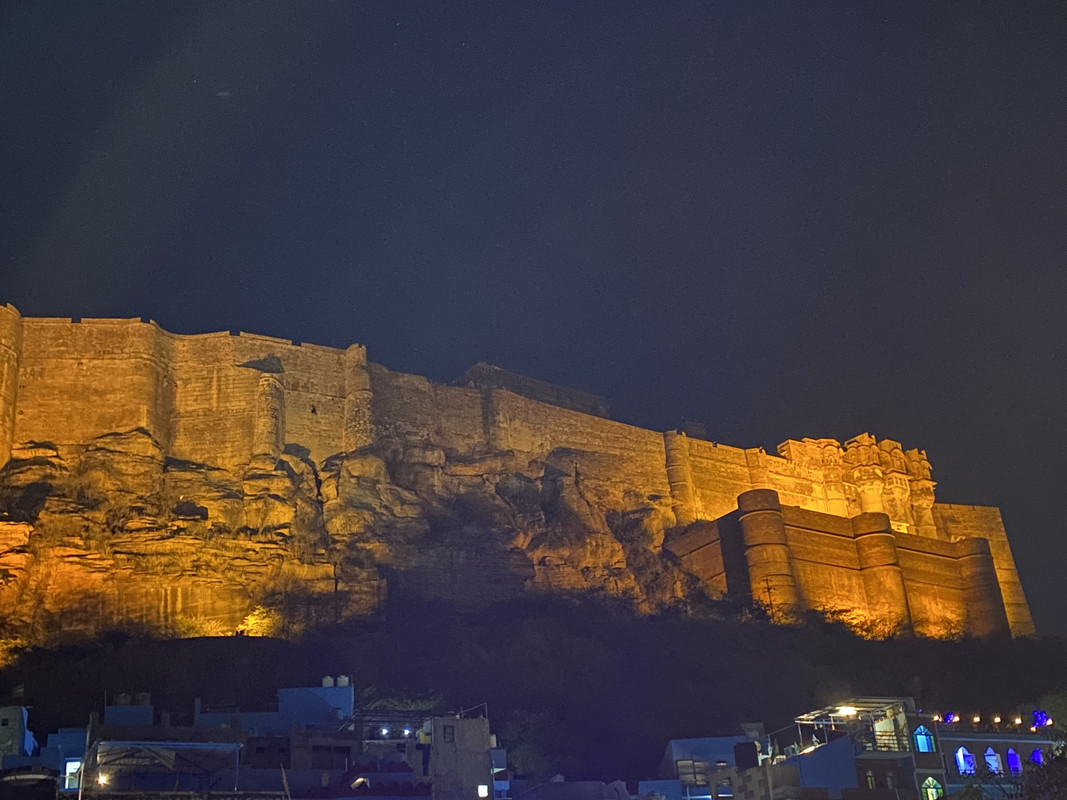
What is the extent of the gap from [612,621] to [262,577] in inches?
479

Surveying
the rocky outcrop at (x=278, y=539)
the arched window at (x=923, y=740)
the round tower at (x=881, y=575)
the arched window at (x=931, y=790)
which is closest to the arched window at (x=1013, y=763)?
the arched window at (x=923, y=740)

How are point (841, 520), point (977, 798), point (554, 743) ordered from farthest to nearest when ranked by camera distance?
point (841, 520)
point (554, 743)
point (977, 798)

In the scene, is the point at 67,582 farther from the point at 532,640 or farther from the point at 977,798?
the point at 977,798

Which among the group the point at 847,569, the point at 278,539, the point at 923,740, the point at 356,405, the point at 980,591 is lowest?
the point at 923,740

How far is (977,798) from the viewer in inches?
1011

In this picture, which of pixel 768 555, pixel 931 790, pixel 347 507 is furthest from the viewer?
pixel 768 555

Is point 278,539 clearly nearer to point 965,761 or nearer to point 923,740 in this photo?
point 923,740

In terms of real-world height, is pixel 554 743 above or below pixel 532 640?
below

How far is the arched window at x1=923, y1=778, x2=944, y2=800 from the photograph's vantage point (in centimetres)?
3012

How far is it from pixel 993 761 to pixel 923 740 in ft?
6.89

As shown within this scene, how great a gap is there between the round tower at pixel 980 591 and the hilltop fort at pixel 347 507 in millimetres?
89

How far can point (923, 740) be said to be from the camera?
31.4 meters

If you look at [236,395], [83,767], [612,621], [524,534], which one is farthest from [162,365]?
[83,767]

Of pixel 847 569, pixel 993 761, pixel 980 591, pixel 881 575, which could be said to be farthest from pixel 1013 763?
pixel 980 591
